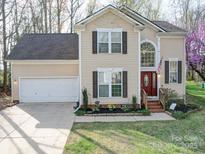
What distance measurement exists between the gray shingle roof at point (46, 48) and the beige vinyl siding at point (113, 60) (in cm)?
486

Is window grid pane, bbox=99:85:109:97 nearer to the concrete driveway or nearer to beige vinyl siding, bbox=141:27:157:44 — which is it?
the concrete driveway

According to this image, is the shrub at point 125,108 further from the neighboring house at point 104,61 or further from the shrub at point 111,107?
the shrub at point 111,107

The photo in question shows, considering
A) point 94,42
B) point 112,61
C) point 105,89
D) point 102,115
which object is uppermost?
point 94,42

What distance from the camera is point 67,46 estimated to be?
27141mm

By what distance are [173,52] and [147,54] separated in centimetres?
197

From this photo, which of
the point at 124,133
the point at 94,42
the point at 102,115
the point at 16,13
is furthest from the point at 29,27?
the point at 124,133

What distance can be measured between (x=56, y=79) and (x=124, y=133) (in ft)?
43.0

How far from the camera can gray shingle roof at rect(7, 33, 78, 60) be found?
25.3 meters

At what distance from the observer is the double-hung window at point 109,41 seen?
2066cm

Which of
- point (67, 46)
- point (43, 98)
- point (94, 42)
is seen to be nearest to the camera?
point (94, 42)

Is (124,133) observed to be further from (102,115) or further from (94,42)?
(94,42)

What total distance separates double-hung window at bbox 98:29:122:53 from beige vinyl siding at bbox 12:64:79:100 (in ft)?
17.1

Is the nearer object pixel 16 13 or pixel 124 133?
pixel 124 133

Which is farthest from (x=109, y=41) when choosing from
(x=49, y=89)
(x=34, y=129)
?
(x=34, y=129)
